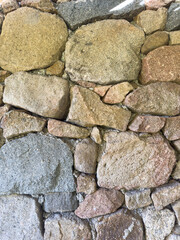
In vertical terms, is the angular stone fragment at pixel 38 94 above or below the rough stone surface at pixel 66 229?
above

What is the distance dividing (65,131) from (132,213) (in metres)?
0.58

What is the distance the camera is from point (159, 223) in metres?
0.93

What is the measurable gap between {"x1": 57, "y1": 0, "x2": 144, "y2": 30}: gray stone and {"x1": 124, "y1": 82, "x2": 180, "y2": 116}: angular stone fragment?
0.44 m

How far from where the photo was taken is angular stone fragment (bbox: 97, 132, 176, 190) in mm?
938

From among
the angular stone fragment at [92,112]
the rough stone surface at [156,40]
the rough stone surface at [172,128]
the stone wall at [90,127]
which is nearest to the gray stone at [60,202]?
the stone wall at [90,127]

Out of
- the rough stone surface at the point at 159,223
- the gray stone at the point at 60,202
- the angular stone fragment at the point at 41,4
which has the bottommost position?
the rough stone surface at the point at 159,223

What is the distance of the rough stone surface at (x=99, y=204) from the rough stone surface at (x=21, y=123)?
1.52 feet

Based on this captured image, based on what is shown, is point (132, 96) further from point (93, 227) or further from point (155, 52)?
point (93, 227)

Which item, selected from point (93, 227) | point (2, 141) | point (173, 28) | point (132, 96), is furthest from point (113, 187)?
point (173, 28)

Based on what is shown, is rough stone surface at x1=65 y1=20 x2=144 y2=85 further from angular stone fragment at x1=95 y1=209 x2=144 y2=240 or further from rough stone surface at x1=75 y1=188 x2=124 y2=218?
angular stone fragment at x1=95 y1=209 x2=144 y2=240

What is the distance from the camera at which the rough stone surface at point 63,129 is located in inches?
36.5

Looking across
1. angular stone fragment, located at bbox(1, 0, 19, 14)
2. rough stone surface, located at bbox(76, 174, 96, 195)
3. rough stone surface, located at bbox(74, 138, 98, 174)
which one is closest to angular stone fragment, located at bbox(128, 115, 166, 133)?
rough stone surface, located at bbox(74, 138, 98, 174)

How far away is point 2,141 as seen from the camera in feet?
3.21

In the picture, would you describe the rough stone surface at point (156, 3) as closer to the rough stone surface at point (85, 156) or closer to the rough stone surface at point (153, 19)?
the rough stone surface at point (153, 19)
